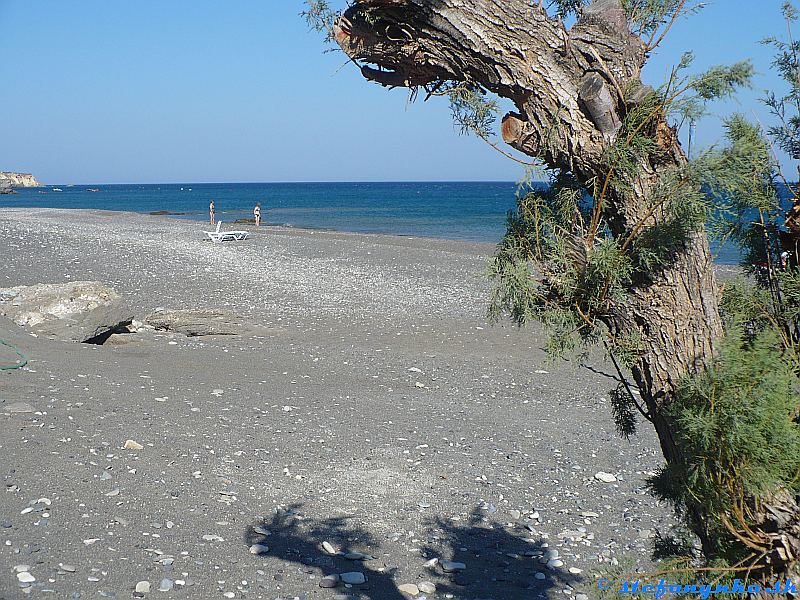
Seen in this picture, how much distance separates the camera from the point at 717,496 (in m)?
2.38

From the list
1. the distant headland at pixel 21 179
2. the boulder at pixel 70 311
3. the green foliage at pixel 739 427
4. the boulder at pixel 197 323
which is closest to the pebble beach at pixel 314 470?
the boulder at pixel 197 323

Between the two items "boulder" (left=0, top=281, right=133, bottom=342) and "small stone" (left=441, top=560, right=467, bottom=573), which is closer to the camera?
"small stone" (left=441, top=560, right=467, bottom=573)

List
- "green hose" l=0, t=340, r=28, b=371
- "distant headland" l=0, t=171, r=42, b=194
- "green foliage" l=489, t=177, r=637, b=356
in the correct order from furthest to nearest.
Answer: "distant headland" l=0, t=171, r=42, b=194 < "green hose" l=0, t=340, r=28, b=371 < "green foliage" l=489, t=177, r=637, b=356

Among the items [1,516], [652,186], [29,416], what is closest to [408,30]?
[652,186]

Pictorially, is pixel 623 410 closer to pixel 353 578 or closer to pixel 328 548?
pixel 353 578

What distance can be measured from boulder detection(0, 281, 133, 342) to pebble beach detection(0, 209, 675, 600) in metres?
0.40

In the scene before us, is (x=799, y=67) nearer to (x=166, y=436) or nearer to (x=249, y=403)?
(x=166, y=436)

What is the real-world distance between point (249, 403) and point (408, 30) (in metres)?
6.08

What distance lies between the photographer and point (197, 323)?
12.1m

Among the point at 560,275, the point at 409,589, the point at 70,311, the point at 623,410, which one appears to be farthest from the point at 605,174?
the point at 70,311

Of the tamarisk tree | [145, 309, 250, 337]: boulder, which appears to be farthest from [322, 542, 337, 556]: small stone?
[145, 309, 250, 337]: boulder

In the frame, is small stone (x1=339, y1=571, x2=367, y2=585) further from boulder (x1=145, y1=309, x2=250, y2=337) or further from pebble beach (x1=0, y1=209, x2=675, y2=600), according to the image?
boulder (x1=145, y1=309, x2=250, y2=337)

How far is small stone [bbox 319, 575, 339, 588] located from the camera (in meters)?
4.43

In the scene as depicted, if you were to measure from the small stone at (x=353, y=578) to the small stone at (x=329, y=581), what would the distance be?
0.17ft
